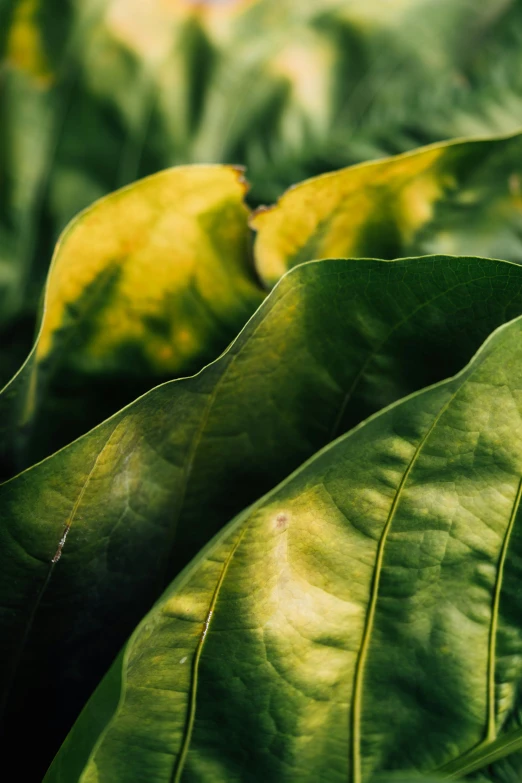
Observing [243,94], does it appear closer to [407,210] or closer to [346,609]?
[407,210]

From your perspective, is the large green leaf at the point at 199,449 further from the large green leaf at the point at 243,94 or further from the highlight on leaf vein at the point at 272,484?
the large green leaf at the point at 243,94

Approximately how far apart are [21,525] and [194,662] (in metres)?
0.10

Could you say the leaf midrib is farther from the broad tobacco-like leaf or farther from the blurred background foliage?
the blurred background foliage

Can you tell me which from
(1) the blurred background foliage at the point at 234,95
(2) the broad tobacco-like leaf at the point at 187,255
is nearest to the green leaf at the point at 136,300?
(2) the broad tobacco-like leaf at the point at 187,255

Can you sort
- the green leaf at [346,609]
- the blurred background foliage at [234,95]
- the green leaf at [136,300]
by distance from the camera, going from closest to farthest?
the green leaf at [346,609], the green leaf at [136,300], the blurred background foliage at [234,95]

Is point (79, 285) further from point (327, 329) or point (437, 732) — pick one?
point (437, 732)

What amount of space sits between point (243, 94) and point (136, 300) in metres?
0.24

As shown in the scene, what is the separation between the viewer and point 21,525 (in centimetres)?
35

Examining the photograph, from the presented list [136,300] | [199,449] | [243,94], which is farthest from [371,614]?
[243,94]

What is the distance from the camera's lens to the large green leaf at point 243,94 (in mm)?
585

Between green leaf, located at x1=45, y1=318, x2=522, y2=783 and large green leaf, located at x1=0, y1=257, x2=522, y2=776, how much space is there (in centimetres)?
6

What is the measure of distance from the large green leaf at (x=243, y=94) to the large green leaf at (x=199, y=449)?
24 cm

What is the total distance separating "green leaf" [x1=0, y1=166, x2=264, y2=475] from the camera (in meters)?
0.43

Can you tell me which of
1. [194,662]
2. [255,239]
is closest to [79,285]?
[255,239]
